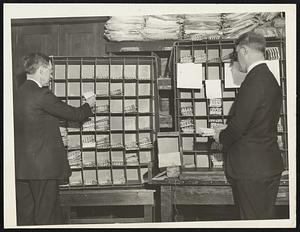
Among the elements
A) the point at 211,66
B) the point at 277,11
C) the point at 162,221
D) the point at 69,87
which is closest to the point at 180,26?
the point at 211,66

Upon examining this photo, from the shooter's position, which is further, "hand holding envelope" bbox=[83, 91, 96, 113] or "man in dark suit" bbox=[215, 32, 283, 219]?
"hand holding envelope" bbox=[83, 91, 96, 113]

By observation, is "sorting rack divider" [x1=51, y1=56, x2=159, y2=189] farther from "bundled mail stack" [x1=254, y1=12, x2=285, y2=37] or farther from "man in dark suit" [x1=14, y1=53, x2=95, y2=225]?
"bundled mail stack" [x1=254, y1=12, x2=285, y2=37]

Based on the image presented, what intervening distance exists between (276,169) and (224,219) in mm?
399

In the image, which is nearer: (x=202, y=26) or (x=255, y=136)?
(x=255, y=136)

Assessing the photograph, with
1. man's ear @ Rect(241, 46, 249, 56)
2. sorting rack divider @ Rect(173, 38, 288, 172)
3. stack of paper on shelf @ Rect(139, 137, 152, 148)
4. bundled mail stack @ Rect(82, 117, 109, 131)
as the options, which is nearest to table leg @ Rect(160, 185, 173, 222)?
sorting rack divider @ Rect(173, 38, 288, 172)

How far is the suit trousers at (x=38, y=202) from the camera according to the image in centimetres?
282

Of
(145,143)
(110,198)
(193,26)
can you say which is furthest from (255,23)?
(110,198)

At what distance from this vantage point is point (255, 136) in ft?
9.04

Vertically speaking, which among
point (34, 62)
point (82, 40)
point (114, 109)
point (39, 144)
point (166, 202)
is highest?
point (82, 40)

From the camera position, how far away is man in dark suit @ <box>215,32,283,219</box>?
271 cm

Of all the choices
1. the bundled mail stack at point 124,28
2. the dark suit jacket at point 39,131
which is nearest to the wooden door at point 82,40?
the bundled mail stack at point 124,28

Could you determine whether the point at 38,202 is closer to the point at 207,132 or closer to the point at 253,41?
the point at 207,132

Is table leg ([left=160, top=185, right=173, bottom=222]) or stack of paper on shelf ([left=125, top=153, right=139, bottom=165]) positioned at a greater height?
stack of paper on shelf ([left=125, top=153, right=139, bottom=165])

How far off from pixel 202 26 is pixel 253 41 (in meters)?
0.34
